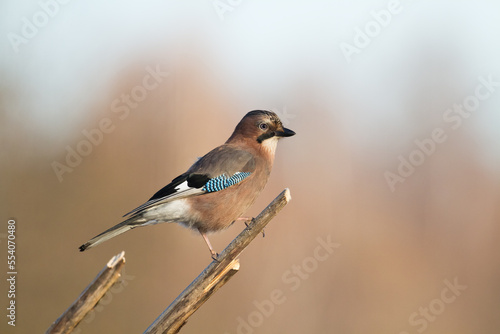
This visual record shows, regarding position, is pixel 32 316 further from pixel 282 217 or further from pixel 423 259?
pixel 423 259

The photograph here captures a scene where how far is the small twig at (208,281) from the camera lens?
5129mm

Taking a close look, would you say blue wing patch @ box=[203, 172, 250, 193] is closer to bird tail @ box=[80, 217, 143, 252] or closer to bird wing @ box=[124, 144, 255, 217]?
bird wing @ box=[124, 144, 255, 217]

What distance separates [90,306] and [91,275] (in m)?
8.68

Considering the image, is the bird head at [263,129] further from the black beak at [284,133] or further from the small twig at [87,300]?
the small twig at [87,300]

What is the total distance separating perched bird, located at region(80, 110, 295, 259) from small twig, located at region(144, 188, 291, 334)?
1.00 m

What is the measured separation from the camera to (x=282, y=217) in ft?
54.7

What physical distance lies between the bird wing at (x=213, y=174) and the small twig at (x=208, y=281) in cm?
129

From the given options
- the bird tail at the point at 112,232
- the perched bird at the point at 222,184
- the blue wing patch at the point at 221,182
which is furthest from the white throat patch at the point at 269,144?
the bird tail at the point at 112,232

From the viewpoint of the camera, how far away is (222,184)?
693 cm

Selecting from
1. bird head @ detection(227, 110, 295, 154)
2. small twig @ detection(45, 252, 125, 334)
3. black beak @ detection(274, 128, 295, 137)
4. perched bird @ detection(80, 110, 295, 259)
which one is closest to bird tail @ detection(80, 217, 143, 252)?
perched bird @ detection(80, 110, 295, 259)

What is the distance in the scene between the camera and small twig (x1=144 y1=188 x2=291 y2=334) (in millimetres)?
5129

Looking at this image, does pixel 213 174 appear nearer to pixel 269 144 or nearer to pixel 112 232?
pixel 269 144

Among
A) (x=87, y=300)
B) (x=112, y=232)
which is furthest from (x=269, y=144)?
(x=87, y=300)

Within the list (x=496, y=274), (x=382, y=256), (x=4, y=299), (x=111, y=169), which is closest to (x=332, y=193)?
(x=382, y=256)
